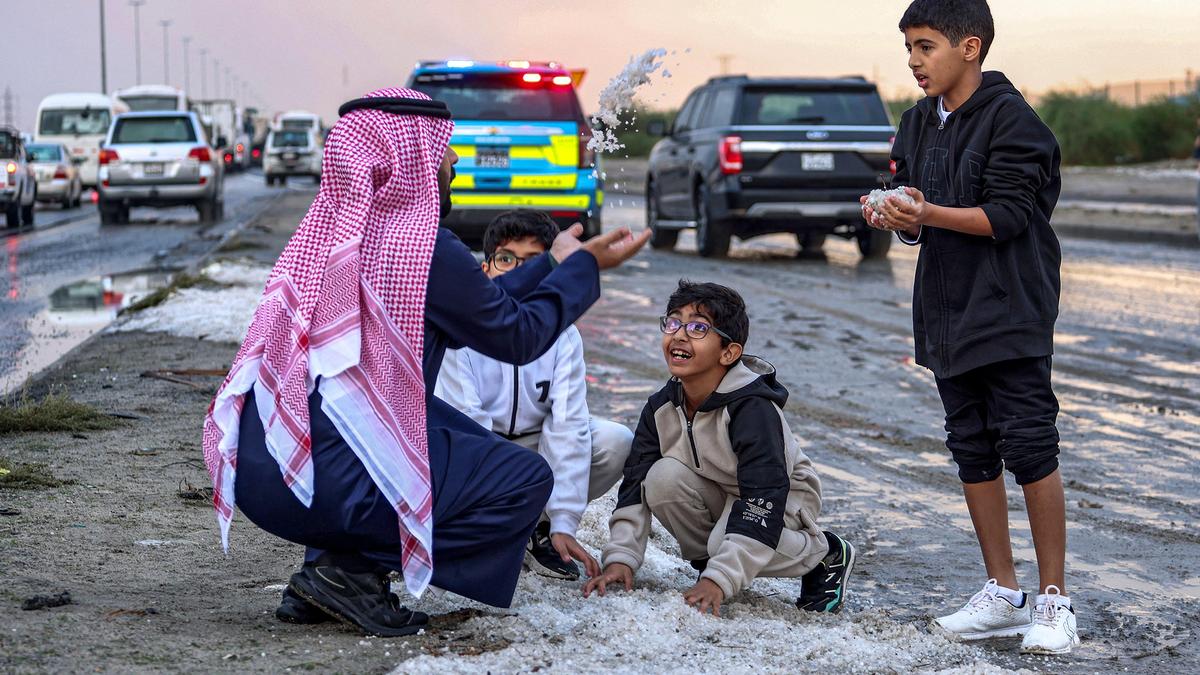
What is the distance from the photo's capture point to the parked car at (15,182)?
24812mm

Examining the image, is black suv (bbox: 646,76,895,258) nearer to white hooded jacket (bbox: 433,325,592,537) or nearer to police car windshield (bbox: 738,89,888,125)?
police car windshield (bbox: 738,89,888,125)

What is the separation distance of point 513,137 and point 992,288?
10478 mm

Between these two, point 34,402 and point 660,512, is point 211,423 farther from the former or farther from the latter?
point 34,402

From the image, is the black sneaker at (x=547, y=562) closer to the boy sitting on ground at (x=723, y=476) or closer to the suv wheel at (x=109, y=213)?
the boy sitting on ground at (x=723, y=476)

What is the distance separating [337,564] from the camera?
389 cm

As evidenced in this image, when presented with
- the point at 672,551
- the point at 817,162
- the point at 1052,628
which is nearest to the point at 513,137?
the point at 817,162

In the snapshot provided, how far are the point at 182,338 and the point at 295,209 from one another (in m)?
18.6

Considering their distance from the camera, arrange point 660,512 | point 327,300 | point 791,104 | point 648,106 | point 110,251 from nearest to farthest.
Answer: point 327,300
point 660,512
point 648,106
point 791,104
point 110,251

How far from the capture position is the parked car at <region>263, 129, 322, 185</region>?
50.4 metres

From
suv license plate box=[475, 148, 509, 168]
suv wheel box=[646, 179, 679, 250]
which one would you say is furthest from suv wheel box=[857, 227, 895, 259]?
suv license plate box=[475, 148, 509, 168]

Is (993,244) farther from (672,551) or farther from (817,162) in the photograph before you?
(817,162)

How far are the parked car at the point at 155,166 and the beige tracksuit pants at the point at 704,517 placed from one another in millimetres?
22378

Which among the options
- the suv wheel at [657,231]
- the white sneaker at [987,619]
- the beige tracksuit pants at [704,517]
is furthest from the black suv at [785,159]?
the white sneaker at [987,619]

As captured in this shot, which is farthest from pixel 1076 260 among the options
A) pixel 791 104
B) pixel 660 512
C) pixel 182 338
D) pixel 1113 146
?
pixel 1113 146
